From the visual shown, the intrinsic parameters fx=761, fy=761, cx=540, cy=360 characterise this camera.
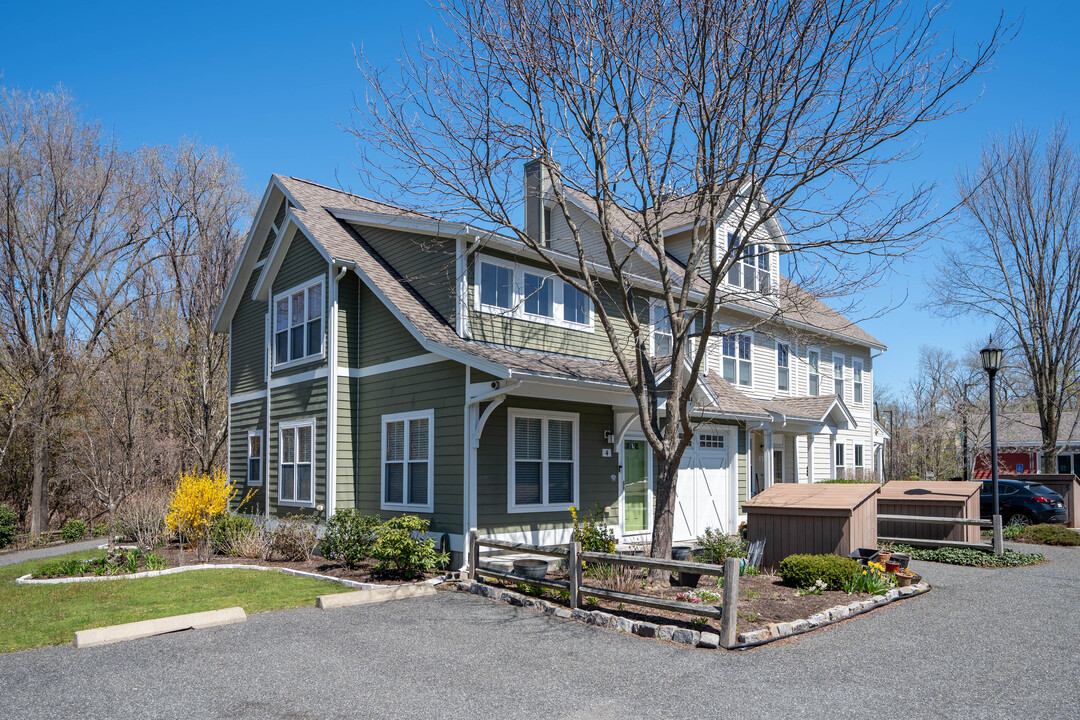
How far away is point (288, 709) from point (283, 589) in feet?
17.9

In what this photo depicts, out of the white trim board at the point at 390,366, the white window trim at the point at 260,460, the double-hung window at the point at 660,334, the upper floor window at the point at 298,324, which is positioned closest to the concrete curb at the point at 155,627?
the white trim board at the point at 390,366

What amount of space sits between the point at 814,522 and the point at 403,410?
7.22 metres

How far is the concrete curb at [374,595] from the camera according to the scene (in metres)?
9.84

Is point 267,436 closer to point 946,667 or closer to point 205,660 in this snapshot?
point 205,660

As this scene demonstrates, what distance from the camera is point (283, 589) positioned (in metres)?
11.1

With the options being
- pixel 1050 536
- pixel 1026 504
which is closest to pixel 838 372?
pixel 1026 504

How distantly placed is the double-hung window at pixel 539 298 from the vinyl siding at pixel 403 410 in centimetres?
248

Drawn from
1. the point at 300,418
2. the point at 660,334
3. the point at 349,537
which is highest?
the point at 660,334

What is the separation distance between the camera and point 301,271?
16.3 m

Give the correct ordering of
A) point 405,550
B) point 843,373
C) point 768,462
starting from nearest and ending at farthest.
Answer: point 405,550 < point 768,462 < point 843,373

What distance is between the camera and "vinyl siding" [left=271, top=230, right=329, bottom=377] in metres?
15.4

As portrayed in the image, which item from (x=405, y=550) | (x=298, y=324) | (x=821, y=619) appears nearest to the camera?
(x=821, y=619)

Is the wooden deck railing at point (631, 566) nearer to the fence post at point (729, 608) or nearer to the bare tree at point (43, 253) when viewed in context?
the fence post at point (729, 608)

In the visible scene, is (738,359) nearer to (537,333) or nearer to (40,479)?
(537,333)
